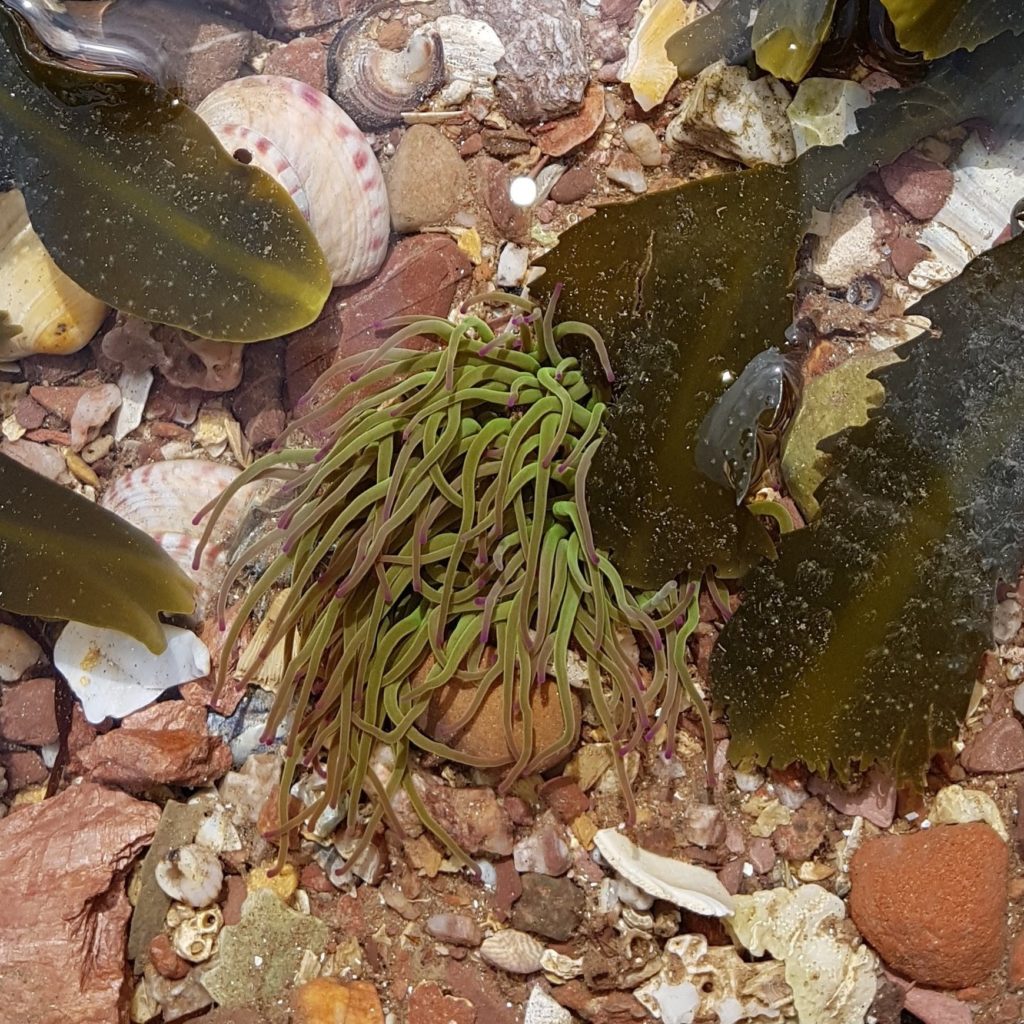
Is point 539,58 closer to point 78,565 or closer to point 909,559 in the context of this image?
point 909,559

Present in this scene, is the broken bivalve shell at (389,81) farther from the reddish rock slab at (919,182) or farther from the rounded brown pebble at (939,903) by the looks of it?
the rounded brown pebble at (939,903)

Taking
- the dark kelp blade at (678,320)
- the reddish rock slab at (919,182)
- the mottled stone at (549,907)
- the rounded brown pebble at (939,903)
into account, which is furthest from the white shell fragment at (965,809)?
the reddish rock slab at (919,182)

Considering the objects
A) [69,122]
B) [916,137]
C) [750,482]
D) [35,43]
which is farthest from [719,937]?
[35,43]

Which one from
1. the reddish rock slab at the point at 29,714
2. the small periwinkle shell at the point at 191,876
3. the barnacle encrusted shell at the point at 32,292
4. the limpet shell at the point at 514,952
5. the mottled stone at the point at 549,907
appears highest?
the barnacle encrusted shell at the point at 32,292

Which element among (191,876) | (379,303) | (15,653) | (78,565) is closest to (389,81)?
(379,303)

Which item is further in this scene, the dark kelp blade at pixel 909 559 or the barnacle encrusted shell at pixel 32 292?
the barnacle encrusted shell at pixel 32 292

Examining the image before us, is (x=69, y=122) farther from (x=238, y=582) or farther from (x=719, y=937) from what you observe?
(x=719, y=937)
